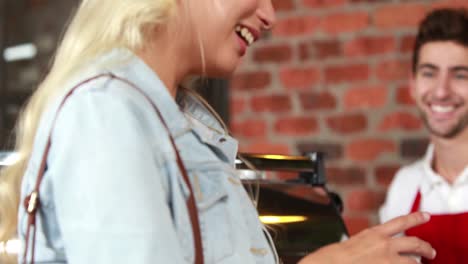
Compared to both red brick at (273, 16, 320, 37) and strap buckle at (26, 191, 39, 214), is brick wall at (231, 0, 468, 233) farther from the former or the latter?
strap buckle at (26, 191, 39, 214)

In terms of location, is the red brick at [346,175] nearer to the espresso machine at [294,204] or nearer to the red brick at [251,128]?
the red brick at [251,128]

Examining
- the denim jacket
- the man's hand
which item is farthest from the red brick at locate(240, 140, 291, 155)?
the denim jacket

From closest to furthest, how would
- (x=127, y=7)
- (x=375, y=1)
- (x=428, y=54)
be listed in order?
(x=127, y=7) → (x=428, y=54) → (x=375, y=1)

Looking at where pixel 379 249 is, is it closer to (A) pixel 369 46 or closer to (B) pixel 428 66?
(B) pixel 428 66

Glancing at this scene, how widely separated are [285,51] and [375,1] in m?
0.33

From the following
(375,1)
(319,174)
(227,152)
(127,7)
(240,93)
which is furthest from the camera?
(240,93)

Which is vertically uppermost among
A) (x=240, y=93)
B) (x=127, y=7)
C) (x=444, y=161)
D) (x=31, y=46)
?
(x=127, y=7)

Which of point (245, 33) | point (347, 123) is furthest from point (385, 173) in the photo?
point (245, 33)

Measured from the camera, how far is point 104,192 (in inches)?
25.1

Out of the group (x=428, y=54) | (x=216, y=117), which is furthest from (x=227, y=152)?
(x=428, y=54)

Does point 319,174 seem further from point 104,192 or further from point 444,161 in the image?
point 444,161

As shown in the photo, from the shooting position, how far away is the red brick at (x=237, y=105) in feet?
8.17

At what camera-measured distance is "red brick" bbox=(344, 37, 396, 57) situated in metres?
2.29

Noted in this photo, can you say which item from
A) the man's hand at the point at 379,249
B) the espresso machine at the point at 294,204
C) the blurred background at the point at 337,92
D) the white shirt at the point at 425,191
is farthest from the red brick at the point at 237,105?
the man's hand at the point at 379,249
